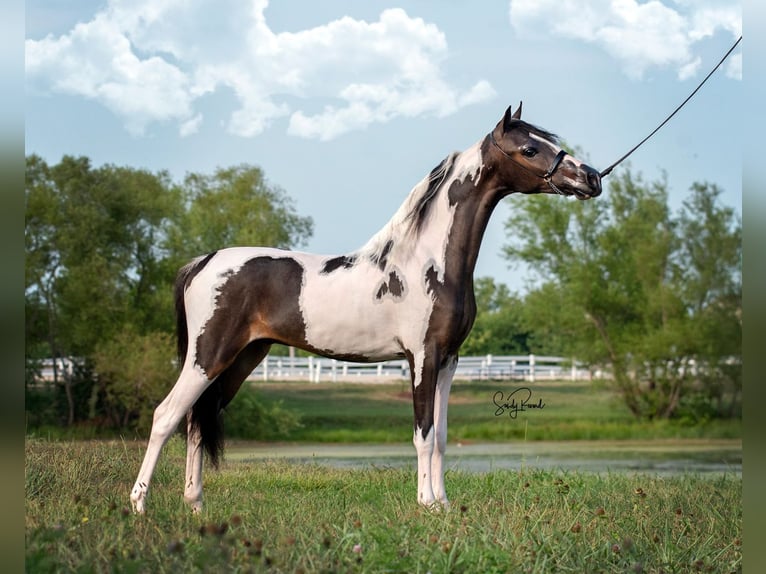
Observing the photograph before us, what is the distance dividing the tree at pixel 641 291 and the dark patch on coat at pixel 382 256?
36.3 ft

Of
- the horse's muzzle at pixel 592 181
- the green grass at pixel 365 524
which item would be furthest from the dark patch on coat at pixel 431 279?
the green grass at pixel 365 524

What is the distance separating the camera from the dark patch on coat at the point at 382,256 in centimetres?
537

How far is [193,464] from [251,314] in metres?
1.12

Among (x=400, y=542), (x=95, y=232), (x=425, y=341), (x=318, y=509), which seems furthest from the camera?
(x=95, y=232)

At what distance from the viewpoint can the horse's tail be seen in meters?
5.64

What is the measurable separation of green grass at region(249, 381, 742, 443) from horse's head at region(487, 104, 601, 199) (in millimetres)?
11074

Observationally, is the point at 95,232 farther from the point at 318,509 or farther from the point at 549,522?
the point at 549,522

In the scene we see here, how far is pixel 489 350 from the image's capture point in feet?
64.1

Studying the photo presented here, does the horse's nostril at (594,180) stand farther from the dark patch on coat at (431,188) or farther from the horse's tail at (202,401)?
the horse's tail at (202,401)

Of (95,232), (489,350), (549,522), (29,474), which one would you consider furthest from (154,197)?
(549,522)

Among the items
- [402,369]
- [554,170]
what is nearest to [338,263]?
[554,170]

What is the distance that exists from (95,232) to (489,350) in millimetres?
9431

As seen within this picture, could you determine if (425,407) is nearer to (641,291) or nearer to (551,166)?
(551,166)

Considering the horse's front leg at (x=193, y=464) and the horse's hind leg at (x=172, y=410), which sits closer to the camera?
the horse's hind leg at (x=172, y=410)
